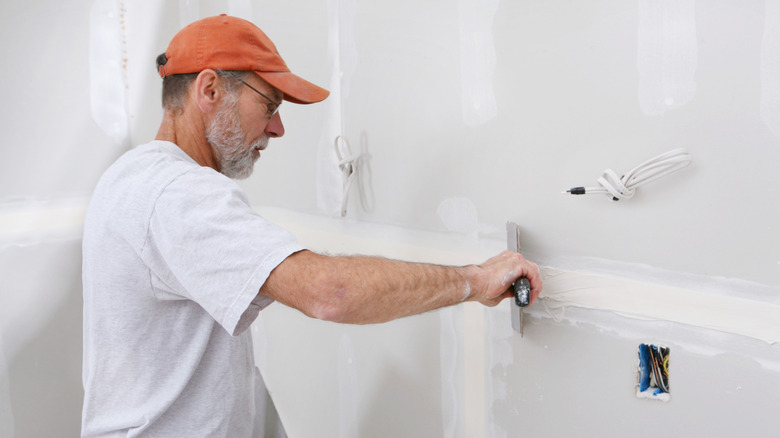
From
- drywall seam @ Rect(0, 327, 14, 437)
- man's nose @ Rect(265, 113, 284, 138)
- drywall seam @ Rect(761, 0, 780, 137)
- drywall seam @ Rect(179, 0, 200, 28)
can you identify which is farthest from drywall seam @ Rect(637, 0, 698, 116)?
drywall seam @ Rect(0, 327, 14, 437)

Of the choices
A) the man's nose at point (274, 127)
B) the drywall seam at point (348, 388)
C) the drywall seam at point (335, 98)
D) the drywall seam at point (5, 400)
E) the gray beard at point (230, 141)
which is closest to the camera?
the gray beard at point (230, 141)

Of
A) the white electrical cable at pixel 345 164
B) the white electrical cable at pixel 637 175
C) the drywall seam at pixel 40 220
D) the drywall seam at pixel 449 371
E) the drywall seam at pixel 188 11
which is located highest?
the drywall seam at pixel 188 11

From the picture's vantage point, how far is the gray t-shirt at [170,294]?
859mm

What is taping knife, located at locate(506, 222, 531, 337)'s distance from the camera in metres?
1.04

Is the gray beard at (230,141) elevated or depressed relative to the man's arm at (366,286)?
elevated

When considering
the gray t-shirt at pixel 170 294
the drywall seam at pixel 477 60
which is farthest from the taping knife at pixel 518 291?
Answer: the gray t-shirt at pixel 170 294

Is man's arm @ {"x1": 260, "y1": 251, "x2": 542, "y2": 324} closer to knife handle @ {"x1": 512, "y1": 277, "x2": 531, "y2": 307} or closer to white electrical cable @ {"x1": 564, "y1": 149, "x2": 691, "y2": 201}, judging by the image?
knife handle @ {"x1": 512, "y1": 277, "x2": 531, "y2": 307}

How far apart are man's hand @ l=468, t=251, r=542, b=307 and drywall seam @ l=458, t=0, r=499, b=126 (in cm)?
37

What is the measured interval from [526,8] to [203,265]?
0.85 metres

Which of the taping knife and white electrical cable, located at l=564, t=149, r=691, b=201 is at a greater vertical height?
white electrical cable, located at l=564, t=149, r=691, b=201

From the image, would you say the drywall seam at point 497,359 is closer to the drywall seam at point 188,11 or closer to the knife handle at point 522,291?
the knife handle at point 522,291

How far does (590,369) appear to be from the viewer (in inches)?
45.3

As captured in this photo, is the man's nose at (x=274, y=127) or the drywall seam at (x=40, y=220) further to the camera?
the drywall seam at (x=40, y=220)

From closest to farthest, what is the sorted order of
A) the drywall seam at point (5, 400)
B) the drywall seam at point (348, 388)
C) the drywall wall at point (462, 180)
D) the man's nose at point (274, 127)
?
1. the drywall wall at point (462, 180)
2. the man's nose at point (274, 127)
3. the drywall seam at point (348, 388)
4. the drywall seam at point (5, 400)
